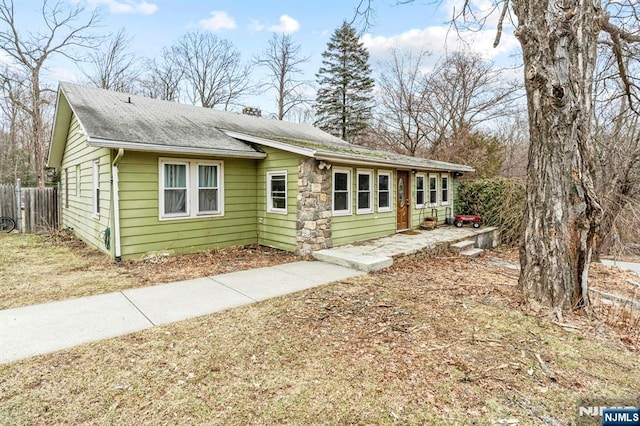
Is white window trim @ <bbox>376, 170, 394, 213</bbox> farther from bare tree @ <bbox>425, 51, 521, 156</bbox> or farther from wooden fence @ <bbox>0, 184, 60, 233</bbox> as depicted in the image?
wooden fence @ <bbox>0, 184, 60, 233</bbox>

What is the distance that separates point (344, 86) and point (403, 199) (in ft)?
49.8

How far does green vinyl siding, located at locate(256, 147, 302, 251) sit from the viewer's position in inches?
304

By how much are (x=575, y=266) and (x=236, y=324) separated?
14.0 feet

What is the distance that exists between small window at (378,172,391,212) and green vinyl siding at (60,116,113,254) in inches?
261

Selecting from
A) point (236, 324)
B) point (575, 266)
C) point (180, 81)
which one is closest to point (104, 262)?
point (236, 324)

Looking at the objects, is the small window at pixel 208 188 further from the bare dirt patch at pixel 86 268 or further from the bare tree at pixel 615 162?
the bare tree at pixel 615 162

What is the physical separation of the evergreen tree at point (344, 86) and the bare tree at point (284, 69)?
1.53 m

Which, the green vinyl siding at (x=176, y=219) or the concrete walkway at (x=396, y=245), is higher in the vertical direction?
the green vinyl siding at (x=176, y=219)

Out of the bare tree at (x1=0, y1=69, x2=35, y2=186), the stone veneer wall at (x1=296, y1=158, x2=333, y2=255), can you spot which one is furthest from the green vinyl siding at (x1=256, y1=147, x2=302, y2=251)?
the bare tree at (x1=0, y1=69, x2=35, y2=186)

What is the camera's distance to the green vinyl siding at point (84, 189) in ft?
23.2

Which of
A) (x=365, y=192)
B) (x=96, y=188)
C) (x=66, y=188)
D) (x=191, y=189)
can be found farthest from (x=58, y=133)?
(x=365, y=192)

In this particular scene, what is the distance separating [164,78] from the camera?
22.6m

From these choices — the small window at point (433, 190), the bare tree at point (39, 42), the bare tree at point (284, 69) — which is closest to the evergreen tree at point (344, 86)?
the bare tree at point (284, 69)

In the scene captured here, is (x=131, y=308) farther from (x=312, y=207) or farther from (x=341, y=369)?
(x=312, y=207)
